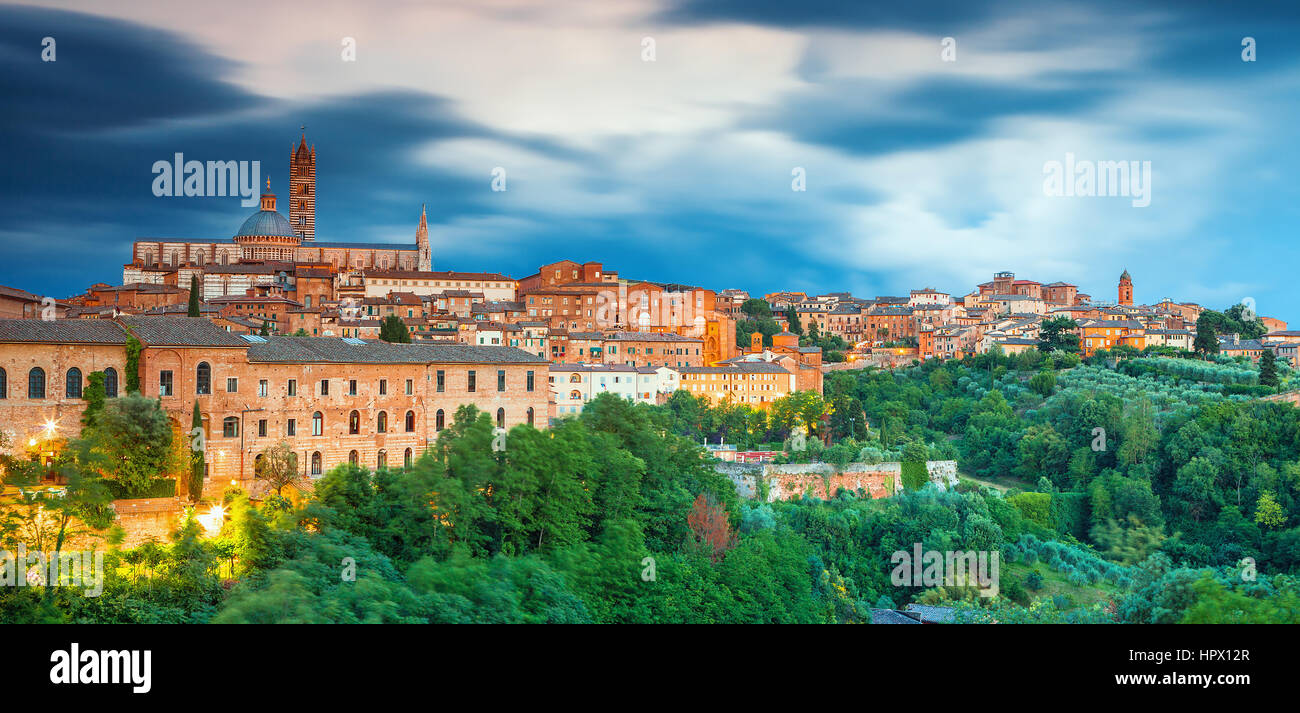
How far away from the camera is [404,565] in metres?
13.7

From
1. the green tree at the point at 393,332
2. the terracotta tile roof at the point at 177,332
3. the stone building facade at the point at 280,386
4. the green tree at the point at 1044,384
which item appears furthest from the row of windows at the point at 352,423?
the green tree at the point at 1044,384

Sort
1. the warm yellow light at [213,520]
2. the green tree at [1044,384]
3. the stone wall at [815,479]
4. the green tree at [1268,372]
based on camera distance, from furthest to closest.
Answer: the green tree at [1044,384], the green tree at [1268,372], the stone wall at [815,479], the warm yellow light at [213,520]

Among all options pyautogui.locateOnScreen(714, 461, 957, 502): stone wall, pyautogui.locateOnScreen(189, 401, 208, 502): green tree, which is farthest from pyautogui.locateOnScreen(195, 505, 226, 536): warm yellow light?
pyautogui.locateOnScreen(714, 461, 957, 502): stone wall

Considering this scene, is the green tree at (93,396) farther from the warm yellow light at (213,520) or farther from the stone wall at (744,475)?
the stone wall at (744,475)

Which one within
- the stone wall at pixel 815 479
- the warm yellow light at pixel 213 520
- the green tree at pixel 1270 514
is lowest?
the green tree at pixel 1270 514

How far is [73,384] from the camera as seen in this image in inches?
655

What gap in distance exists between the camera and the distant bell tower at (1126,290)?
6450 cm

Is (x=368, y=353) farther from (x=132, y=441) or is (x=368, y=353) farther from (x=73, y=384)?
(x=132, y=441)

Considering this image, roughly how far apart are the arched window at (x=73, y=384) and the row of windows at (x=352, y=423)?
232cm

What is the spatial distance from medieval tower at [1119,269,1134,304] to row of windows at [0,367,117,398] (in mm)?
60585

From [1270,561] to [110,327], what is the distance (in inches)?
1069

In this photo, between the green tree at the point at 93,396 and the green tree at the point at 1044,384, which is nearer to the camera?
the green tree at the point at 93,396

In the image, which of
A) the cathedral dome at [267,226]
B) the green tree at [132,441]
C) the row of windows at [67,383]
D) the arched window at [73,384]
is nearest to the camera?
the green tree at [132,441]
